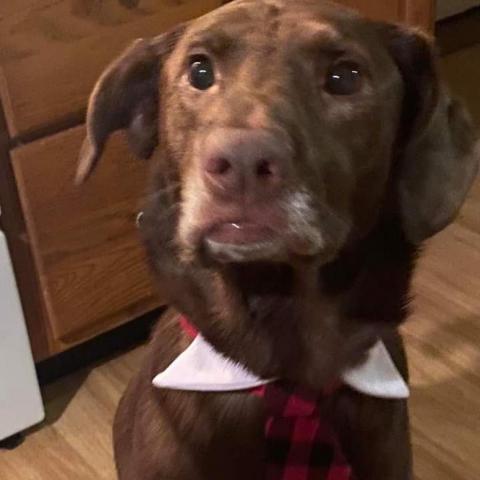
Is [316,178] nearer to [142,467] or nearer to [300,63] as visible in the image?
[300,63]

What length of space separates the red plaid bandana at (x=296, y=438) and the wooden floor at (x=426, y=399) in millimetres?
490

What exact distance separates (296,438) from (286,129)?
39 cm

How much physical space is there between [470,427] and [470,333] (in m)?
0.24

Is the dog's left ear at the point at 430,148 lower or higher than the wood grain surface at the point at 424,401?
higher

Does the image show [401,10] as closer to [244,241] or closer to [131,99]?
[131,99]

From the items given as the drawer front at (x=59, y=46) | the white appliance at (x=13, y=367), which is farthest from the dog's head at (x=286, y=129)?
the white appliance at (x=13, y=367)

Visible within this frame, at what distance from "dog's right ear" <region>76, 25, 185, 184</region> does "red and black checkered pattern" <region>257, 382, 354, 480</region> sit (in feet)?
1.06

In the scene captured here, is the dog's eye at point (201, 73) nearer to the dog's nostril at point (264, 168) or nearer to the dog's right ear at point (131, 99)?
the dog's right ear at point (131, 99)

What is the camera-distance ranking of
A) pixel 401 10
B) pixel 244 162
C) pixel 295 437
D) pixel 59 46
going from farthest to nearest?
pixel 401 10 → pixel 59 46 → pixel 295 437 → pixel 244 162

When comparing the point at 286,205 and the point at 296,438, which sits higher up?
the point at 286,205

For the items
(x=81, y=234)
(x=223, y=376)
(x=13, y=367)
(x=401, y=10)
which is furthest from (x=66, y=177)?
(x=401, y=10)

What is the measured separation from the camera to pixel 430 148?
1249 millimetres

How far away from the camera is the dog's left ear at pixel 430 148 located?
1.25 metres

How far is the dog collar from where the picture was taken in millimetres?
1307
